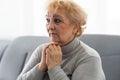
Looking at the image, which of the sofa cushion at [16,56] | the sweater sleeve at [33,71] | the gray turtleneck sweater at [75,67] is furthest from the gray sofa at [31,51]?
the sweater sleeve at [33,71]

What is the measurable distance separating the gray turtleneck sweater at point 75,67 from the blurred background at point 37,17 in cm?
52

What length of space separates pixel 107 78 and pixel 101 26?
0.52 metres

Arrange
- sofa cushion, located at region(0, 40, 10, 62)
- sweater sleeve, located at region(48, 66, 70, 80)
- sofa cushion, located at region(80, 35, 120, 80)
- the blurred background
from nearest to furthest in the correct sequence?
sweater sleeve, located at region(48, 66, 70, 80) < sofa cushion, located at region(80, 35, 120, 80) < the blurred background < sofa cushion, located at region(0, 40, 10, 62)

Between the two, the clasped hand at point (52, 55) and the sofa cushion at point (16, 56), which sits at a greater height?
the clasped hand at point (52, 55)

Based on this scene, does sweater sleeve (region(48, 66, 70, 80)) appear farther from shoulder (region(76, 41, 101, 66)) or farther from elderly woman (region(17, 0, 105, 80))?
shoulder (region(76, 41, 101, 66))

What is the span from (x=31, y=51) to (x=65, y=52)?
0.61 meters

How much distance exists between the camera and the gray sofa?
5.90 feet

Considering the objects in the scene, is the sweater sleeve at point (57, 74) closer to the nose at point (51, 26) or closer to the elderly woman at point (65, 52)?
the elderly woman at point (65, 52)

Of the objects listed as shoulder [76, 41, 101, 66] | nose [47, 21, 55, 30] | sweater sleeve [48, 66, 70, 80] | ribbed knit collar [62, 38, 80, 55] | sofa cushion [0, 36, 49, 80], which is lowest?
sofa cushion [0, 36, 49, 80]

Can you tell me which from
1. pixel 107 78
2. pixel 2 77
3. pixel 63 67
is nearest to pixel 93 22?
pixel 107 78

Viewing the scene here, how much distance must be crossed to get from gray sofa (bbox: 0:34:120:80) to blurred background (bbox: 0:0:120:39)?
0.19 meters

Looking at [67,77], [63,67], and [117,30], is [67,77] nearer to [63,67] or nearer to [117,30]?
[63,67]

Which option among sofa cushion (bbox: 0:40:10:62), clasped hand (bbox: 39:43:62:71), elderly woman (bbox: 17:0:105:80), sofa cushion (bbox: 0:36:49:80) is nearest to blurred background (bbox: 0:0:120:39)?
sofa cushion (bbox: 0:40:10:62)

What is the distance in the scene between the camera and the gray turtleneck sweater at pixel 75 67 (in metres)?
1.44
